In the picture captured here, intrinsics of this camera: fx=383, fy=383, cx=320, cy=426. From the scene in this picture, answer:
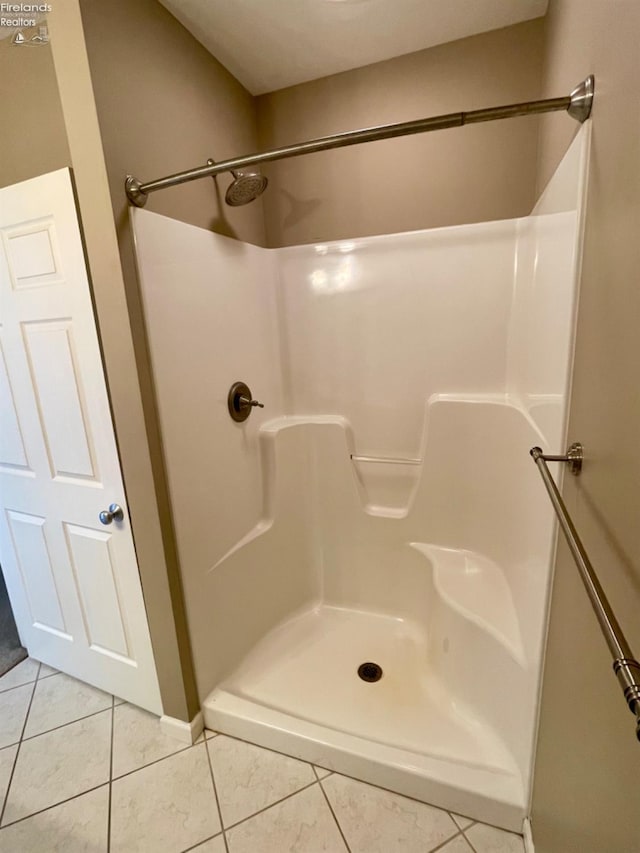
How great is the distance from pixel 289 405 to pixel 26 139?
136 centimetres

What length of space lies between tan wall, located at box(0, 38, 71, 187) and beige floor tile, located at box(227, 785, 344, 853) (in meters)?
2.06

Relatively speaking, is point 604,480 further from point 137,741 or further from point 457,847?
point 137,741

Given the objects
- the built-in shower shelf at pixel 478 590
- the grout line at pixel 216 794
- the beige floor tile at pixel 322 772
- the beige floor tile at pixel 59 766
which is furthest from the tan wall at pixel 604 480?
the beige floor tile at pixel 59 766

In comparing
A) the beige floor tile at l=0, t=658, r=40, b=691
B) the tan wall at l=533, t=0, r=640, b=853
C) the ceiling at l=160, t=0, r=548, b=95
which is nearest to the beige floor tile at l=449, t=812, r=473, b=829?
the tan wall at l=533, t=0, r=640, b=853

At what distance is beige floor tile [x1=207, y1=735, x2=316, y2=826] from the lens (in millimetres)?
1215

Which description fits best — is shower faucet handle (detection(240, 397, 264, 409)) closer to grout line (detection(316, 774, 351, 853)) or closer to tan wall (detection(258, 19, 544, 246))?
tan wall (detection(258, 19, 544, 246))

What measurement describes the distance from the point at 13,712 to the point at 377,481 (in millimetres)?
Result: 1843

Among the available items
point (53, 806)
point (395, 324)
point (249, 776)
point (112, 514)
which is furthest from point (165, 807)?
point (395, 324)

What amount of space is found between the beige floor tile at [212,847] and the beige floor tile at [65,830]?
0.91 ft

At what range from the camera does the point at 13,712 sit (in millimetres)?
1589

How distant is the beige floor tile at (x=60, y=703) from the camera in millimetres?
1536

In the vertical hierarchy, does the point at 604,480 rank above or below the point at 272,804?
above

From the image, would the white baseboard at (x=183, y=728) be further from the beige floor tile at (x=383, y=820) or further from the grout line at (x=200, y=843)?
the beige floor tile at (x=383, y=820)

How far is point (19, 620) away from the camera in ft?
5.89
